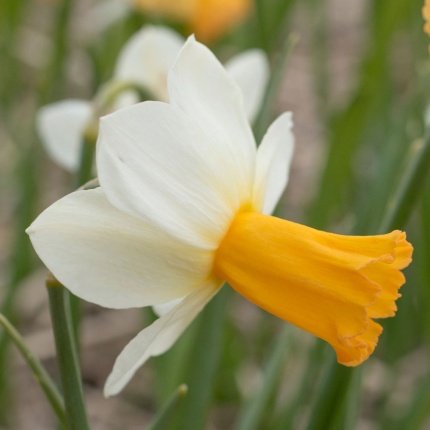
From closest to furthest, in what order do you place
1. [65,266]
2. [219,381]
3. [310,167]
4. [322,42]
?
[65,266] → [219,381] → [322,42] → [310,167]

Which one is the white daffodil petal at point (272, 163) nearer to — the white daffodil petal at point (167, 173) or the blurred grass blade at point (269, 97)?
the white daffodil petal at point (167, 173)

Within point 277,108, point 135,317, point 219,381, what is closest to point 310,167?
point 277,108

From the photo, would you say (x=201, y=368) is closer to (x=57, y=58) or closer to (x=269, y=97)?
(x=269, y=97)

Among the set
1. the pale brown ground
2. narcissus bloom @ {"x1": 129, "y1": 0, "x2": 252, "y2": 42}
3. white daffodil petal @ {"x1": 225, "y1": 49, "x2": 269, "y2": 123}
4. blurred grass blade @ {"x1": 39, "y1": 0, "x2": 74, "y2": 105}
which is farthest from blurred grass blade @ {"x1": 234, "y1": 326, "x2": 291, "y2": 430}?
narcissus bloom @ {"x1": 129, "y1": 0, "x2": 252, "y2": 42}

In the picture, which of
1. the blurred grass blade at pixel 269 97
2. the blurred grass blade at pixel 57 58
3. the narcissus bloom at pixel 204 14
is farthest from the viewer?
the narcissus bloom at pixel 204 14

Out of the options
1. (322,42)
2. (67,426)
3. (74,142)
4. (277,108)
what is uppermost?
(67,426)

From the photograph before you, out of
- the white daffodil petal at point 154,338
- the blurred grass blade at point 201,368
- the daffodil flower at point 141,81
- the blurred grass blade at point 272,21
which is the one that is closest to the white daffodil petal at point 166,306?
the white daffodil petal at point 154,338

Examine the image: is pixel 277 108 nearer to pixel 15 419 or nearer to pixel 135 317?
pixel 135 317

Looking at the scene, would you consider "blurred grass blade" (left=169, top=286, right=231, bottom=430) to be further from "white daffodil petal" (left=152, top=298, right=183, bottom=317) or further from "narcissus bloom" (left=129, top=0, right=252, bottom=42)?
"narcissus bloom" (left=129, top=0, right=252, bottom=42)
